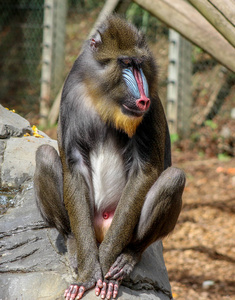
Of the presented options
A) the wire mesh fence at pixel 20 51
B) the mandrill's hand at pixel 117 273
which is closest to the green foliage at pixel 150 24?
the wire mesh fence at pixel 20 51

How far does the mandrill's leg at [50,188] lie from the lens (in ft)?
11.4

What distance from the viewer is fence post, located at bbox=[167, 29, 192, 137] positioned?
8352 millimetres

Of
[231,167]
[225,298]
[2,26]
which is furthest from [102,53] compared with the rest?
[2,26]

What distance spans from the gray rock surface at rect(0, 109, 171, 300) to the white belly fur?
44 centimetres

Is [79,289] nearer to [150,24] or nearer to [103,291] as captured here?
[103,291]

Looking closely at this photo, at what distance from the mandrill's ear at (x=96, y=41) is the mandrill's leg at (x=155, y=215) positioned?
3.20 ft

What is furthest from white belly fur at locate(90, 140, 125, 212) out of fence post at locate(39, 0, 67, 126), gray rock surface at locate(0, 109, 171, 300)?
fence post at locate(39, 0, 67, 126)

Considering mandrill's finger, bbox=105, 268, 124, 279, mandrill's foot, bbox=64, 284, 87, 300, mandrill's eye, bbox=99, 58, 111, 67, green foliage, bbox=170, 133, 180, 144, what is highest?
mandrill's eye, bbox=99, 58, 111, 67

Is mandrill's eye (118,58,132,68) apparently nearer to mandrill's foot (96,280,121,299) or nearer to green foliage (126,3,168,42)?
mandrill's foot (96,280,121,299)

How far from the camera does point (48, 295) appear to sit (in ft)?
9.96

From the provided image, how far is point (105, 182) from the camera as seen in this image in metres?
3.57

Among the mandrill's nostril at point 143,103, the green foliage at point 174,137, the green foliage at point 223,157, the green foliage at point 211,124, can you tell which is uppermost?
the mandrill's nostril at point 143,103

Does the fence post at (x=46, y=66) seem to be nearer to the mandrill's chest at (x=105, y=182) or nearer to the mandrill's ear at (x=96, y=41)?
the mandrill's chest at (x=105, y=182)

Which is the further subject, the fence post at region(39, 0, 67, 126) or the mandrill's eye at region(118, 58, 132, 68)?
the fence post at region(39, 0, 67, 126)
